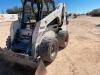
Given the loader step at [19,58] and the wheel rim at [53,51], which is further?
the wheel rim at [53,51]

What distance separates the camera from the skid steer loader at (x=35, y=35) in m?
6.31

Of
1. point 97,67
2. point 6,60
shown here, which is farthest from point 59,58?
point 6,60

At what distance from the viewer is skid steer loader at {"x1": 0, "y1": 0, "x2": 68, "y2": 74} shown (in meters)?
6.31

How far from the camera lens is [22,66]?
6.14 m

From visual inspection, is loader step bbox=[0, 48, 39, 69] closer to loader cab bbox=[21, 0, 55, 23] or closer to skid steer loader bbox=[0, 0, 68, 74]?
skid steer loader bbox=[0, 0, 68, 74]

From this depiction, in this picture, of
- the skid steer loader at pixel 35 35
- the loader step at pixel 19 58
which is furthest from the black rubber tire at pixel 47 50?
the loader step at pixel 19 58

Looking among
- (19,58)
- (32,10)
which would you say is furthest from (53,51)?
(32,10)

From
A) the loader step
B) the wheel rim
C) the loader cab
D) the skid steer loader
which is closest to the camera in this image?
the loader step

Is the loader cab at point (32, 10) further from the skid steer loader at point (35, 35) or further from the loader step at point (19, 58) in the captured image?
the loader step at point (19, 58)

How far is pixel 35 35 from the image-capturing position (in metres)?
6.46

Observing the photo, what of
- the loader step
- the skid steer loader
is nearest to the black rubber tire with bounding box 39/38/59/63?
the skid steer loader

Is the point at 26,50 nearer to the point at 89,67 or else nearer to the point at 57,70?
the point at 57,70

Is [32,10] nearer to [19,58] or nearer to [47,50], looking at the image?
[47,50]

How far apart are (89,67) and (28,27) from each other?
301cm
